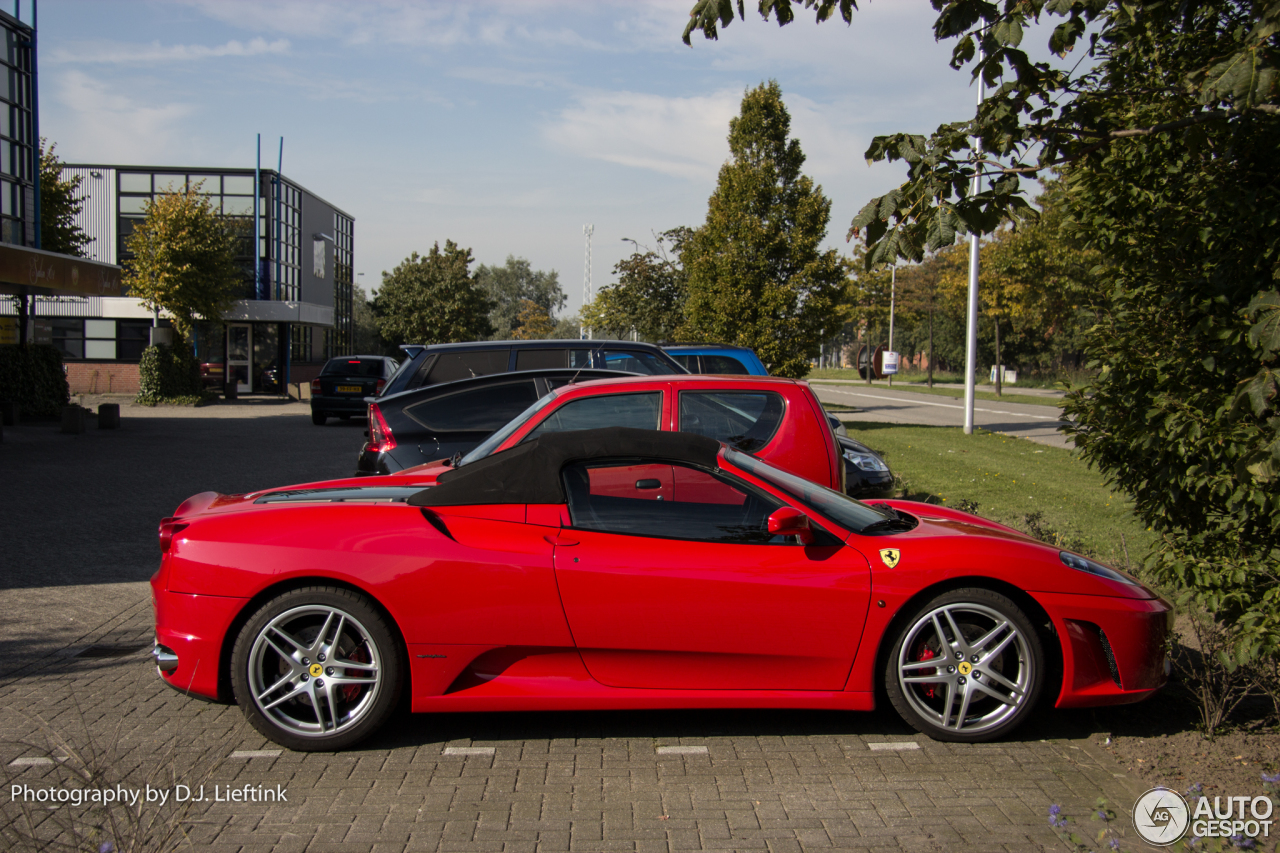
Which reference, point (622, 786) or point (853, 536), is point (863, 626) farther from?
point (622, 786)

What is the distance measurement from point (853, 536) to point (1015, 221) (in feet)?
5.81

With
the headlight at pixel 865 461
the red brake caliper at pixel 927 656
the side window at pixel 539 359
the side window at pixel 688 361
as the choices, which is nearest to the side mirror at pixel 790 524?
the red brake caliper at pixel 927 656

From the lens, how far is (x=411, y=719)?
14.7ft

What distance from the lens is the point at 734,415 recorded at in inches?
255

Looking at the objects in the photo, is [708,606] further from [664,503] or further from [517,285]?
[517,285]

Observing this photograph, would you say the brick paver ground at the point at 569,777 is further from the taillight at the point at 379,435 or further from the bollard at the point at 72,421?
the bollard at the point at 72,421

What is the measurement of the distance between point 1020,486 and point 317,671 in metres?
10.9

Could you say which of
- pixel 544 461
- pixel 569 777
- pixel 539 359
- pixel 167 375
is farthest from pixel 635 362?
pixel 167 375

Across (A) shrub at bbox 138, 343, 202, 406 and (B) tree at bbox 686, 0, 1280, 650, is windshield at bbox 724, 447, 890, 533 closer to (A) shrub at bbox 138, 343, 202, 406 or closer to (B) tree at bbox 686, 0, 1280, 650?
(B) tree at bbox 686, 0, 1280, 650

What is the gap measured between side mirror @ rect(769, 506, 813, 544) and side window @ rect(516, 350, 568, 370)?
650 cm

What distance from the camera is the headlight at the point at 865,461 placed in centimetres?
888

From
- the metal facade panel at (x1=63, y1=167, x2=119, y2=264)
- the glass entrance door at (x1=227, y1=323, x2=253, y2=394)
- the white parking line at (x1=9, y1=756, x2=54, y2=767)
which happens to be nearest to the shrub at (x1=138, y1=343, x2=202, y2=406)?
the glass entrance door at (x1=227, y1=323, x2=253, y2=394)

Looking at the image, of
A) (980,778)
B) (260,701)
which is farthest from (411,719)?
(980,778)

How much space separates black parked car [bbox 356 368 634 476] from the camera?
7.60m
